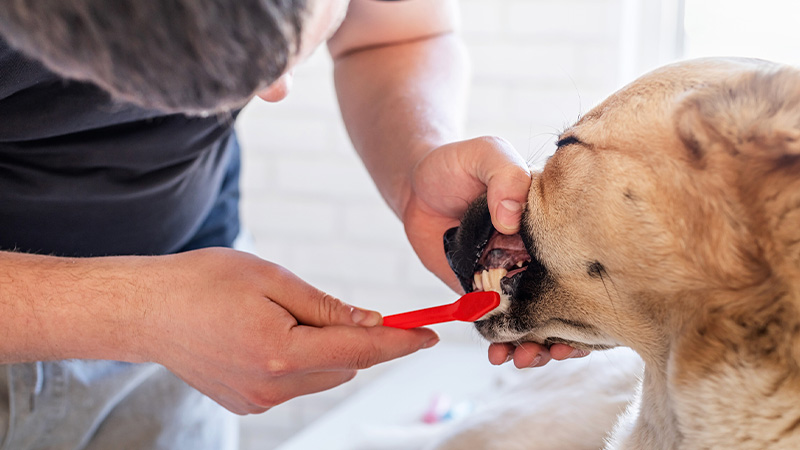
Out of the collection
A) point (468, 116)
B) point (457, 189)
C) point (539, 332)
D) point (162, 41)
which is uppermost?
point (162, 41)

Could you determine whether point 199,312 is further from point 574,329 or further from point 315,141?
point 315,141

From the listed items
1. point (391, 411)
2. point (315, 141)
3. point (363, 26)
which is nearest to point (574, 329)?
point (363, 26)

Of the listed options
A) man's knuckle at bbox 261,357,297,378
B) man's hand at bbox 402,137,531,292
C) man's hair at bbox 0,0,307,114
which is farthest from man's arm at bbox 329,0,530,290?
man's hair at bbox 0,0,307,114

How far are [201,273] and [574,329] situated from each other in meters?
0.46

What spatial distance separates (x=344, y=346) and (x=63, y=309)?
333mm

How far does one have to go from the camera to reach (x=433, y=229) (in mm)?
1166

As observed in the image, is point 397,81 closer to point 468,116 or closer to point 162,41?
point 162,41

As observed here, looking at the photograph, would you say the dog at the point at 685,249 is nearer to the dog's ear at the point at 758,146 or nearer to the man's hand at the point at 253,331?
the dog's ear at the point at 758,146

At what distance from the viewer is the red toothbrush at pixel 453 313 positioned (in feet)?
3.01

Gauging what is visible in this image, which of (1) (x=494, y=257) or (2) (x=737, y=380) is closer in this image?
(2) (x=737, y=380)

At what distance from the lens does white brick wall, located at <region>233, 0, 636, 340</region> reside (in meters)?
1.98

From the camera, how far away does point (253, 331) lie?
33.2 inches

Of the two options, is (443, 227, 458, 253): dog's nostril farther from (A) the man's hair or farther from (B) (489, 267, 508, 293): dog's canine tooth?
(A) the man's hair

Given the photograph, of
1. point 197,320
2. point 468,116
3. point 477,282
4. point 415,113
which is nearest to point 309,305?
point 197,320
